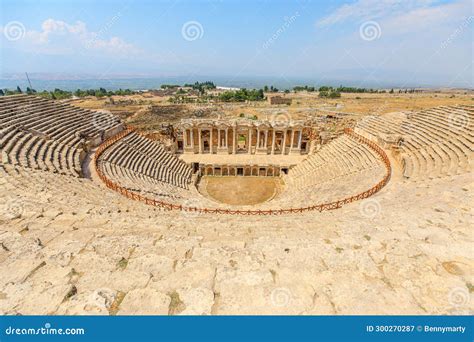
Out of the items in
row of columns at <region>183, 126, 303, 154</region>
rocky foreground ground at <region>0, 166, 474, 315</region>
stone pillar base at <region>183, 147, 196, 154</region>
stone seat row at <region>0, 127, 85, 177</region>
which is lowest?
stone pillar base at <region>183, 147, 196, 154</region>

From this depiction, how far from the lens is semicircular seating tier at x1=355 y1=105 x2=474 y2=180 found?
18.8m

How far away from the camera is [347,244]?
7871mm

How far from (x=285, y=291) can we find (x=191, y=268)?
8.37 ft

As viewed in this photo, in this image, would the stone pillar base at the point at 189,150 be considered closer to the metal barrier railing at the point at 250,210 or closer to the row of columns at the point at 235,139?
the row of columns at the point at 235,139

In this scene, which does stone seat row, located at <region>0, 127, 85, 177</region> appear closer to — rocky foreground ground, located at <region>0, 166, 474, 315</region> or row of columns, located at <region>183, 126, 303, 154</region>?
rocky foreground ground, located at <region>0, 166, 474, 315</region>

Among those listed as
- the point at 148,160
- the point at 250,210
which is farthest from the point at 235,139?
the point at 250,210

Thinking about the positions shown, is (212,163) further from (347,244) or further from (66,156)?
(347,244)

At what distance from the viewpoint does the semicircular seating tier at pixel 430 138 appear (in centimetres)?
1884

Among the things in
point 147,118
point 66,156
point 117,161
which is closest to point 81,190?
point 66,156

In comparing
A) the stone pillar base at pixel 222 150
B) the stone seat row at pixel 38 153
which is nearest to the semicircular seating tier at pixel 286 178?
the stone seat row at pixel 38 153

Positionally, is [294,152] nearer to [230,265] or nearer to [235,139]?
[235,139]

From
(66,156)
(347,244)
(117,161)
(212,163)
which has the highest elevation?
(347,244)

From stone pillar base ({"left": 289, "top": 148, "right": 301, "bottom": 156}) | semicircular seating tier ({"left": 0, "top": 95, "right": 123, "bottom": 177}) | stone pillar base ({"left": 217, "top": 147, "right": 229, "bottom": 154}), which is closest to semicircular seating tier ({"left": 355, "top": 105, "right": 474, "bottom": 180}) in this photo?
stone pillar base ({"left": 289, "top": 148, "right": 301, "bottom": 156})

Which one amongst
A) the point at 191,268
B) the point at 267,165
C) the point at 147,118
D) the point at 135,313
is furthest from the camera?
the point at 147,118
